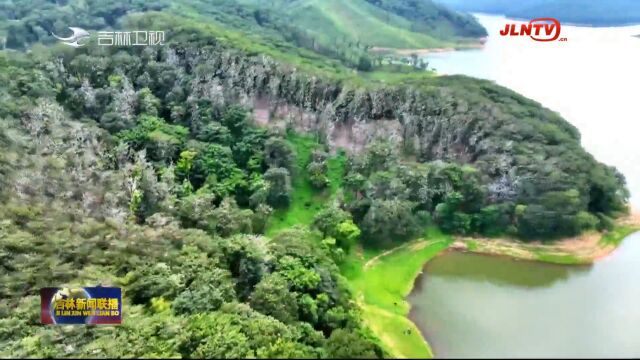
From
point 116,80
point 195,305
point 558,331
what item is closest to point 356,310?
point 195,305

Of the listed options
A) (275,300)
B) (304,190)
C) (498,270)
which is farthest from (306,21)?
(275,300)

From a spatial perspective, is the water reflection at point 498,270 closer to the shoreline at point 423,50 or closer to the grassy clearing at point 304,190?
the grassy clearing at point 304,190

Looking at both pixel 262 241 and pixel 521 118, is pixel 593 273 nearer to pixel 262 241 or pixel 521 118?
pixel 521 118

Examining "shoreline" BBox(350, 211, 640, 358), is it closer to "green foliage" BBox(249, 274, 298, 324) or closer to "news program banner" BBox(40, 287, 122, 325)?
"green foliage" BBox(249, 274, 298, 324)

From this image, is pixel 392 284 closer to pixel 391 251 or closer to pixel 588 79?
pixel 391 251

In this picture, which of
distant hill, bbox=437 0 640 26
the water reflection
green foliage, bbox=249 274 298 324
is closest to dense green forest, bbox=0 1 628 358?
green foliage, bbox=249 274 298 324

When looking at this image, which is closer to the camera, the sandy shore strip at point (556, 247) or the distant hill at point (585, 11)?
the sandy shore strip at point (556, 247)

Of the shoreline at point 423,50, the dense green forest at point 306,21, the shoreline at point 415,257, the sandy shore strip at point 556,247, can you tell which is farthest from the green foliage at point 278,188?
the shoreline at point 423,50
